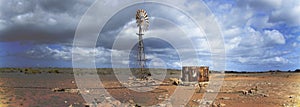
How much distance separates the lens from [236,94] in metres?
23.0

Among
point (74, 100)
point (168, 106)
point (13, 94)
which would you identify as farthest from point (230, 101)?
point (13, 94)

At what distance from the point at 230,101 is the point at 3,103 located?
547 inches

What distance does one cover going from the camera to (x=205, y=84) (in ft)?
89.1

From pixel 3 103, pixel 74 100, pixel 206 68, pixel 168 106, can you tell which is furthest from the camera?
pixel 206 68

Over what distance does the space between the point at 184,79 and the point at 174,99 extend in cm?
724

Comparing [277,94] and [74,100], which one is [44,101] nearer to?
[74,100]

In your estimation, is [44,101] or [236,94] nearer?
[44,101]

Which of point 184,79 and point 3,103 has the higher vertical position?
point 184,79

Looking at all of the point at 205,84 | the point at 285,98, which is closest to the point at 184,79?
the point at 205,84

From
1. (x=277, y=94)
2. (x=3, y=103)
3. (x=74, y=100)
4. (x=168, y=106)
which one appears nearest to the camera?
(x=168, y=106)

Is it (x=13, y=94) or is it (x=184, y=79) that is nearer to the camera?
(x=13, y=94)

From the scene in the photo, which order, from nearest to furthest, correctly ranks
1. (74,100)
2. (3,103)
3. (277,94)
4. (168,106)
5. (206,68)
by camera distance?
(168,106), (3,103), (74,100), (277,94), (206,68)

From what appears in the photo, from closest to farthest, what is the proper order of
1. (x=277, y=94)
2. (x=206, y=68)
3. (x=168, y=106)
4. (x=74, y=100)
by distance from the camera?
(x=168, y=106) < (x=74, y=100) < (x=277, y=94) < (x=206, y=68)

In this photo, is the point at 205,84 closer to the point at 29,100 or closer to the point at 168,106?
the point at 168,106
